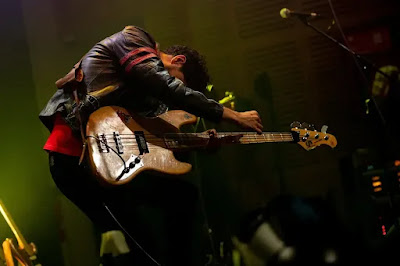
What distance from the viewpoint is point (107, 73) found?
2.20 m

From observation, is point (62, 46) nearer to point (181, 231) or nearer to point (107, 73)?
point (107, 73)

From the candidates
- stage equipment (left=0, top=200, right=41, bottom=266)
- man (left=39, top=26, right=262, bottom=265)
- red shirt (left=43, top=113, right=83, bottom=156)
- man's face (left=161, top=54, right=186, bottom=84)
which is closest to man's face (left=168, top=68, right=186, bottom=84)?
man's face (left=161, top=54, right=186, bottom=84)

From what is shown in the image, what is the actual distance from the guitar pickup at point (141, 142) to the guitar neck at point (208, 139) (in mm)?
121

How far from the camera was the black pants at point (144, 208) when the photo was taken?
87.9 inches

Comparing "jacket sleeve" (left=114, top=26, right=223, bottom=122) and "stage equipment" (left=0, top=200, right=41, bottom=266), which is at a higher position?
"jacket sleeve" (left=114, top=26, right=223, bottom=122)

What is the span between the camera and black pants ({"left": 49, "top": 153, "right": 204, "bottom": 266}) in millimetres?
2232

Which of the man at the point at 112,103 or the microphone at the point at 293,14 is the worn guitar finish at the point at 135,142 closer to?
the man at the point at 112,103

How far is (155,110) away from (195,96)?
0.28m

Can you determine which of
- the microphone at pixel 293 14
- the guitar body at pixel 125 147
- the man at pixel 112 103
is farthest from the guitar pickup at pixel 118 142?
the microphone at pixel 293 14

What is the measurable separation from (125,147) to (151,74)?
38cm

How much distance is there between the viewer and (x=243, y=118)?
2.36m

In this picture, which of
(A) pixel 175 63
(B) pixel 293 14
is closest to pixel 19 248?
(A) pixel 175 63

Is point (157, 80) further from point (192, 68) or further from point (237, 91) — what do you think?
point (237, 91)

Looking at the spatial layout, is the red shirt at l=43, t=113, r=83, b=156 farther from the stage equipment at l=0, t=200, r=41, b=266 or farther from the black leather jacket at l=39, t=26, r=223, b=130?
the stage equipment at l=0, t=200, r=41, b=266
